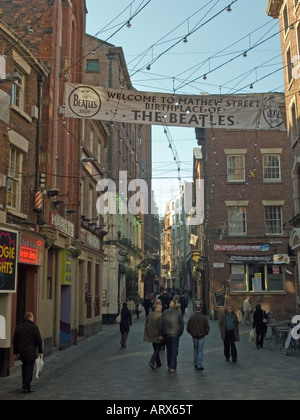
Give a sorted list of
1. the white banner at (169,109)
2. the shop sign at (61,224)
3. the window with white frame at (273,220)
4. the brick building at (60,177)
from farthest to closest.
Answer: the window with white frame at (273,220), the shop sign at (61,224), the brick building at (60,177), the white banner at (169,109)

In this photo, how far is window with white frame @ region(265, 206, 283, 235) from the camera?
111ft

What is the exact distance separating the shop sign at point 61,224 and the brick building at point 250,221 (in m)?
15.8

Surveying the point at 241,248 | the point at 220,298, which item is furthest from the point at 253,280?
the point at 220,298

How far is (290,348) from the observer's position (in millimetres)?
17203

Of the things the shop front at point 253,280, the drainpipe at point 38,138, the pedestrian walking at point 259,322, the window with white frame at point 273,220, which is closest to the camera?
the drainpipe at point 38,138

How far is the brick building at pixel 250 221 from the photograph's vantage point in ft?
109

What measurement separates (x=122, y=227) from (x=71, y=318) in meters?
17.0

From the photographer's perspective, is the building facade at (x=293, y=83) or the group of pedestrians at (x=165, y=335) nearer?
the group of pedestrians at (x=165, y=335)

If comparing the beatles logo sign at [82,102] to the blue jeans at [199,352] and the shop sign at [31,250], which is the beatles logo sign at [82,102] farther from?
the blue jeans at [199,352]

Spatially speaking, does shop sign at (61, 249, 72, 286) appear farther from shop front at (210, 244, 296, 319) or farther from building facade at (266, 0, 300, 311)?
shop front at (210, 244, 296, 319)

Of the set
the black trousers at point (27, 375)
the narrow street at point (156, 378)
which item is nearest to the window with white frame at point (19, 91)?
the narrow street at point (156, 378)

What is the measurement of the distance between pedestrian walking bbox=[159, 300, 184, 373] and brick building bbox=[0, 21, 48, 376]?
384 centimetres

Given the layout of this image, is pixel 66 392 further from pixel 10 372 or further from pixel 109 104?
pixel 109 104
